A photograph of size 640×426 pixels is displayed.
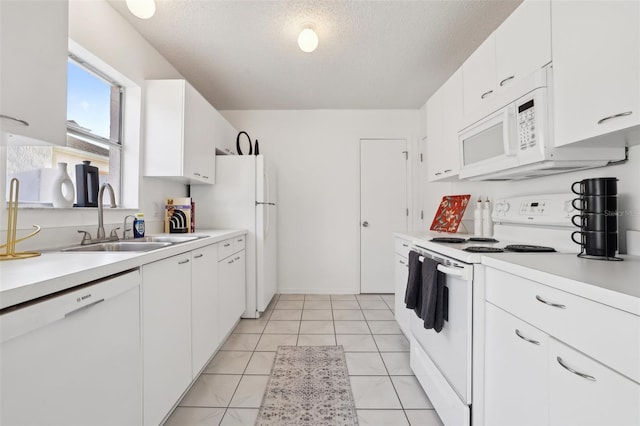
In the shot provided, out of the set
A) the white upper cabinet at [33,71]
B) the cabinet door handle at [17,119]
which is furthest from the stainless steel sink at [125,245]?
the cabinet door handle at [17,119]

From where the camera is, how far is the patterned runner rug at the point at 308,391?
145 cm

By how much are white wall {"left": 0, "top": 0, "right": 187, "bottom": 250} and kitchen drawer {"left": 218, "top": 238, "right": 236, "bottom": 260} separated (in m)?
0.66

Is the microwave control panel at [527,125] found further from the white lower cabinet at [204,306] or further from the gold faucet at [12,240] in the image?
A: the gold faucet at [12,240]

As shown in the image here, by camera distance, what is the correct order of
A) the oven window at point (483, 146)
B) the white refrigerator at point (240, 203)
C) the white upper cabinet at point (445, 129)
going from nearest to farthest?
the oven window at point (483, 146) < the white upper cabinet at point (445, 129) < the white refrigerator at point (240, 203)

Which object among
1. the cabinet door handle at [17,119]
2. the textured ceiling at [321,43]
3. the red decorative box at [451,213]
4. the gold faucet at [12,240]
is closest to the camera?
the cabinet door handle at [17,119]

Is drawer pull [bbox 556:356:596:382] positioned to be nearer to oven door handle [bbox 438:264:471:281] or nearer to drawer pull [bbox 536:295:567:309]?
drawer pull [bbox 536:295:567:309]

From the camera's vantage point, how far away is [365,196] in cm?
369

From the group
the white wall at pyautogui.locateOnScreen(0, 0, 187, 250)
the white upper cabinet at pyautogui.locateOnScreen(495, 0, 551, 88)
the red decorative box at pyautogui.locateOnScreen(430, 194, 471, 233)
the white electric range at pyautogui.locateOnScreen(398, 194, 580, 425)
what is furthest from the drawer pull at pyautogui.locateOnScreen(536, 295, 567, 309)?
the white wall at pyautogui.locateOnScreen(0, 0, 187, 250)

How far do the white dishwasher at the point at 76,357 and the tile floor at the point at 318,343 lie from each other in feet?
1.80

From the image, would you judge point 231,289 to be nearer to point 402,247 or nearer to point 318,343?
point 318,343

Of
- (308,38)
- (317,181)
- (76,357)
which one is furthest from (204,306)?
Result: (317,181)

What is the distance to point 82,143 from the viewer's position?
177cm

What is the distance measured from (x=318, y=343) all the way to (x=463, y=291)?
142 centimetres

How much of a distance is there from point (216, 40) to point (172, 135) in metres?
0.88
